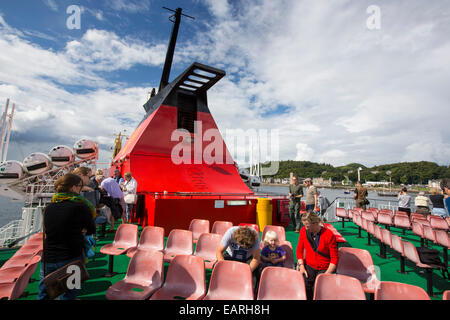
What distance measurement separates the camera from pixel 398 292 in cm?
219

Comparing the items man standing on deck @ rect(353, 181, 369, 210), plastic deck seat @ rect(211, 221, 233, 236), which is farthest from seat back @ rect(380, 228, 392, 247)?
man standing on deck @ rect(353, 181, 369, 210)

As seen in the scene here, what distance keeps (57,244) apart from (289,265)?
3.09 m

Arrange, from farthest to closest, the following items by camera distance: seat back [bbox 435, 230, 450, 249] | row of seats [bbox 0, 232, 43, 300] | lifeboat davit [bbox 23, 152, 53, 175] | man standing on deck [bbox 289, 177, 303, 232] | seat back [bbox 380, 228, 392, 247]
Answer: lifeboat davit [bbox 23, 152, 53, 175], man standing on deck [bbox 289, 177, 303, 232], seat back [bbox 380, 228, 392, 247], seat back [bbox 435, 230, 450, 249], row of seats [bbox 0, 232, 43, 300]

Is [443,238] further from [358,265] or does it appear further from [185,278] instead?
[185,278]

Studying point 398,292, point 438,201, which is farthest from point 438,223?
point 398,292

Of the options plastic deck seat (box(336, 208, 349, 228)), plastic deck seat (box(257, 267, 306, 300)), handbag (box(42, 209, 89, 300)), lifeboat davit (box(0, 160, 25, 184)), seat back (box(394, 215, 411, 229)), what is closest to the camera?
handbag (box(42, 209, 89, 300))

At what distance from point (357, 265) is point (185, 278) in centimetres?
256

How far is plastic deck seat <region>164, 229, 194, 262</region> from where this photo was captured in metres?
4.07

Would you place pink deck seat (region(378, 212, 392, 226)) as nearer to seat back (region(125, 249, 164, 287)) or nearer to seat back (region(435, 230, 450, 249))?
seat back (region(435, 230, 450, 249))

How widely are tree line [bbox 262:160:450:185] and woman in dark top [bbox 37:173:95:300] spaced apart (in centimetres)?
9340

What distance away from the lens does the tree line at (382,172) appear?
8956 cm

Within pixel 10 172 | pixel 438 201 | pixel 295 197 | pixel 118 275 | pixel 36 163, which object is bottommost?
pixel 118 275

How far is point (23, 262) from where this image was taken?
11.0 ft
